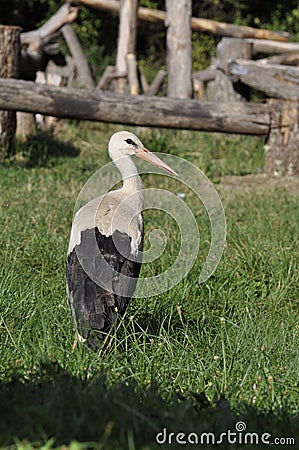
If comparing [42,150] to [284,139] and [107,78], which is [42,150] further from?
[107,78]

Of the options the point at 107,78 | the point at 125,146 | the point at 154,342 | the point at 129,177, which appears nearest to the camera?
the point at 154,342

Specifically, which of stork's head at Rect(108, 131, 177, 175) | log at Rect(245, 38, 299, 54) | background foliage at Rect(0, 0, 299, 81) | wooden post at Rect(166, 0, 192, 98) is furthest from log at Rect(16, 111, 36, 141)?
background foliage at Rect(0, 0, 299, 81)

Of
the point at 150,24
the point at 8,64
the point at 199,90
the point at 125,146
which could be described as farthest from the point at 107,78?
the point at 125,146

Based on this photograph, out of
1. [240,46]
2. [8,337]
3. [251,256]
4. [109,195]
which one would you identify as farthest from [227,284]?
[240,46]

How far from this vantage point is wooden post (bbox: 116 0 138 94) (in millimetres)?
13695

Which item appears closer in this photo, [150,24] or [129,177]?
[129,177]

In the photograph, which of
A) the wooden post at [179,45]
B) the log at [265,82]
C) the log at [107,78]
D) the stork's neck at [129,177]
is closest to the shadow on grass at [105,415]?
the stork's neck at [129,177]

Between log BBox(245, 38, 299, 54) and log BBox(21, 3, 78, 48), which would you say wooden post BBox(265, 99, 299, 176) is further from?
log BBox(21, 3, 78, 48)

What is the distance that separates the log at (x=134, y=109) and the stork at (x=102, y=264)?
4.56m

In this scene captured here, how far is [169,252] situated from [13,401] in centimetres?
314

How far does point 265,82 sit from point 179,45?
2712 mm

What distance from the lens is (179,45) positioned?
12.0 meters

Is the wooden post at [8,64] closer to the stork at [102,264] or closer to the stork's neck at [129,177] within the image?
the stork's neck at [129,177]

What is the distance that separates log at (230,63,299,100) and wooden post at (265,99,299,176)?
0.10m
